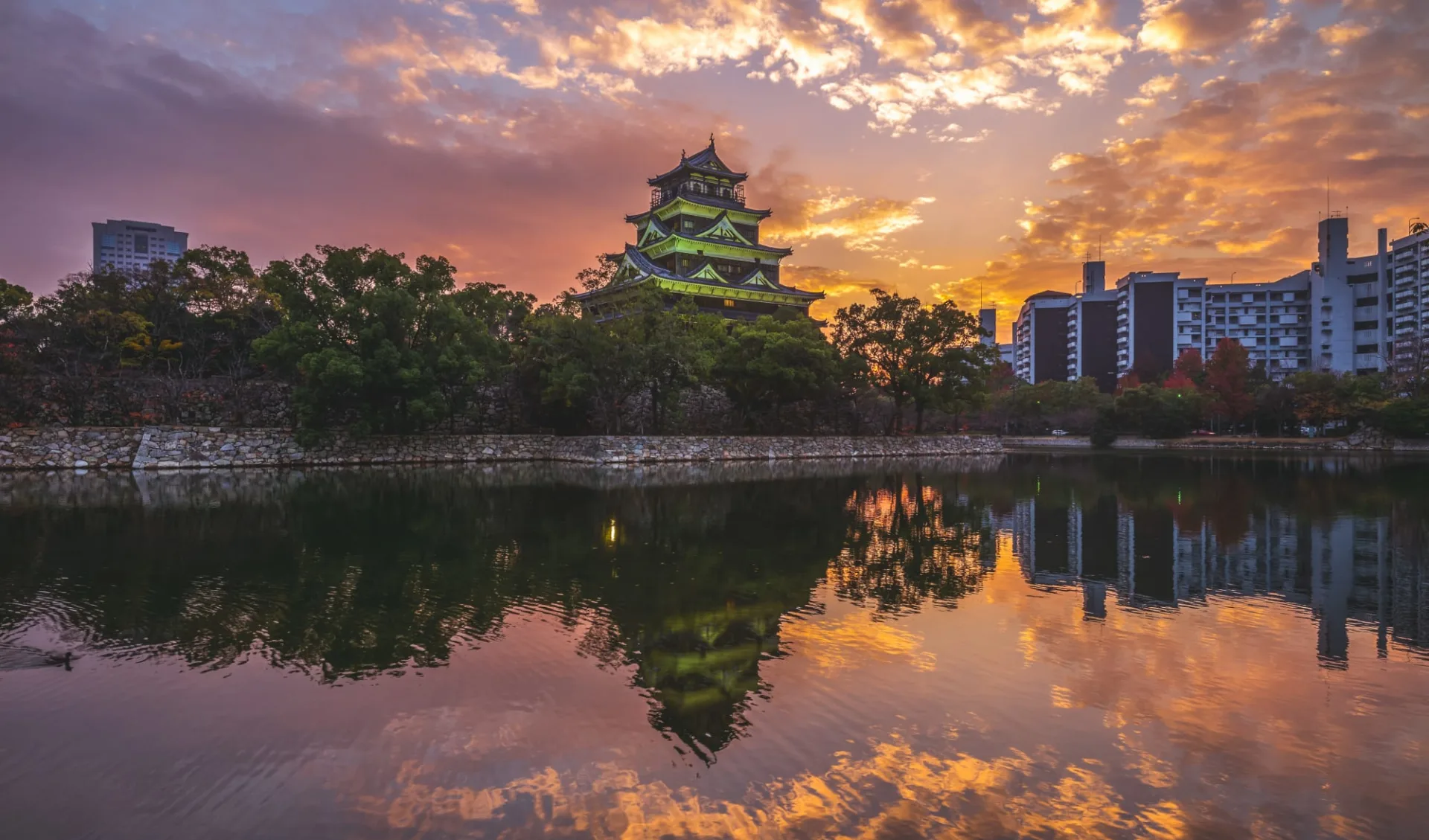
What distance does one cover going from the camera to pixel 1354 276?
6328cm

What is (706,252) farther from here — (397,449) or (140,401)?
(140,401)

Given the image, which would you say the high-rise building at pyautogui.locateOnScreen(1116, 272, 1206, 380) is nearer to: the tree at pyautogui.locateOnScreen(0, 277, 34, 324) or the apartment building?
the apartment building

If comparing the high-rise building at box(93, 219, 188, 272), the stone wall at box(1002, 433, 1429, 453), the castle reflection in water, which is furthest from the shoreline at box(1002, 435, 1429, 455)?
the high-rise building at box(93, 219, 188, 272)

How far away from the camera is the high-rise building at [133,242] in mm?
124312

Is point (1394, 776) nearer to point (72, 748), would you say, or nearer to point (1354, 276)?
point (72, 748)

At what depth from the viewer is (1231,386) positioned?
5056 cm

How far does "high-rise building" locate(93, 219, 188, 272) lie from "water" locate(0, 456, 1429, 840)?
14366cm

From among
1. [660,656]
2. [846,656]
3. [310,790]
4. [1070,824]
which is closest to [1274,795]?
[1070,824]

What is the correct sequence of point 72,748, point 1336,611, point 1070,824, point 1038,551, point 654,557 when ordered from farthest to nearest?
1. point 1038,551
2. point 654,557
3. point 1336,611
4. point 72,748
5. point 1070,824

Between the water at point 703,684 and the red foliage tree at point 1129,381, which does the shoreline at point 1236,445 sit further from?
the water at point 703,684

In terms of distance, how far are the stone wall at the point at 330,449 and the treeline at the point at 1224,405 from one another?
2119 centimetres

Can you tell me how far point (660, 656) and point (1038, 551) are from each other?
7.49m

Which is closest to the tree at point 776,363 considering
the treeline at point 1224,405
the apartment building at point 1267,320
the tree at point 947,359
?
the tree at point 947,359

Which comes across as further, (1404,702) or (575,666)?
(575,666)
